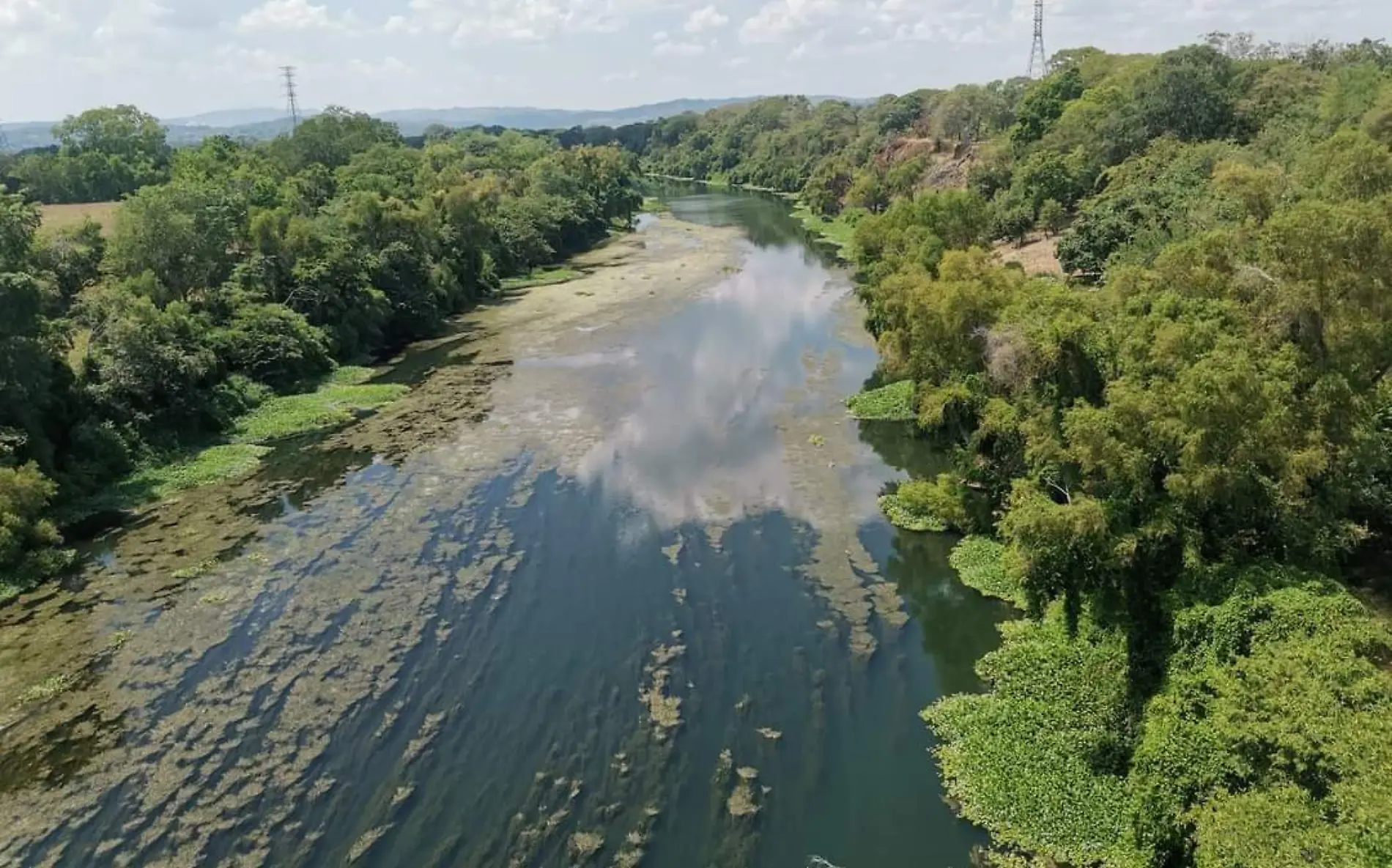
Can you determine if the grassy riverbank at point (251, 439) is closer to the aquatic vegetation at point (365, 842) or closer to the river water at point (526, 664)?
the river water at point (526, 664)

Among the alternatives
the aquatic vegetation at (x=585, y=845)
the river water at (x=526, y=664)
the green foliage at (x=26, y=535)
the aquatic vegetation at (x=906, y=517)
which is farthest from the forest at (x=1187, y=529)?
the green foliage at (x=26, y=535)

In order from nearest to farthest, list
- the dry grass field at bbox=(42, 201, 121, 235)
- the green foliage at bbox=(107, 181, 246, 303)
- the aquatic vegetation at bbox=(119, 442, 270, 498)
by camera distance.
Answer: the aquatic vegetation at bbox=(119, 442, 270, 498) < the green foliage at bbox=(107, 181, 246, 303) < the dry grass field at bbox=(42, 201, 121, 235)

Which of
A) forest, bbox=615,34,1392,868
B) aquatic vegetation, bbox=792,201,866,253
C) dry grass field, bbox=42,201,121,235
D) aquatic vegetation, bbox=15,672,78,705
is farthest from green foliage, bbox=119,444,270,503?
aquatic vegetation, bbox=792,201,866,253

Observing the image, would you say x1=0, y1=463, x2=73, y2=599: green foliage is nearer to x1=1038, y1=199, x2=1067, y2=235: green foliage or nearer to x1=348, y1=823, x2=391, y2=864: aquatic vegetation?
x1=348, y1=823, x2=391, y2=864: aquatic vegetation

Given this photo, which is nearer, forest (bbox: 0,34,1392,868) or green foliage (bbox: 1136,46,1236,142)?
forest (bbox: 0,34,1392,868)

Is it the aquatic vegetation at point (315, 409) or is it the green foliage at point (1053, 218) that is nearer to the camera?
the aquatic vegetation at point (315, 409)

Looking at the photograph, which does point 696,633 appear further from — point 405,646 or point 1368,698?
point 1368,698

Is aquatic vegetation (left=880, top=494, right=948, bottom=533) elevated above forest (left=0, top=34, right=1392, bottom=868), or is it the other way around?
forest (left=0, top=34, right=1392, bottom=868)

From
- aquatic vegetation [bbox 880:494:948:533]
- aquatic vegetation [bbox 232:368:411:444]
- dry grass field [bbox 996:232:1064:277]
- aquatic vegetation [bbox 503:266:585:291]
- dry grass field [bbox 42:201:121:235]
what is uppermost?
dry grass field [bbox 42:201:121:235]
